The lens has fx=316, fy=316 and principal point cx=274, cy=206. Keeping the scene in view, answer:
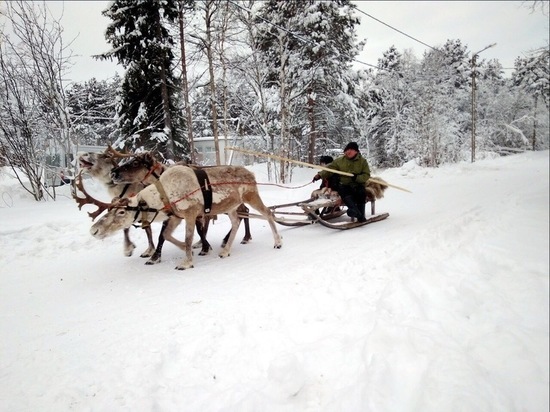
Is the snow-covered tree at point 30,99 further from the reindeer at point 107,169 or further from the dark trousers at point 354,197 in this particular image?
the dark trousers at point 354,197

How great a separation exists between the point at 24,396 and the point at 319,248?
380 centimetres

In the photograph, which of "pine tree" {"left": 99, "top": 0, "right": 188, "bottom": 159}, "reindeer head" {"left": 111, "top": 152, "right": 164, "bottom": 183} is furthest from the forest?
"reindeer head" {"left": 111, "top": 152, "right": 164, "bottom": 183}

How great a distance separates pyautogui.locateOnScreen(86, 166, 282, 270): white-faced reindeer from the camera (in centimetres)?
410

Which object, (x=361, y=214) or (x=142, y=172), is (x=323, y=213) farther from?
(x=142, y=172)

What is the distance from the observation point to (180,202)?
449cm

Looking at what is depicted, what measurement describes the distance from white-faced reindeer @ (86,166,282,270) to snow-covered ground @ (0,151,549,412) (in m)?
0.54

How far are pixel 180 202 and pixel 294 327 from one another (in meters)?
2.59

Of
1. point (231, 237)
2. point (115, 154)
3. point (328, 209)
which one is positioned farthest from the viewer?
point (328, 209)

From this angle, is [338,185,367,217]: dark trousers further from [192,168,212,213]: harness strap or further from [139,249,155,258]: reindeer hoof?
[139,249,155,258]: reindeer hoof

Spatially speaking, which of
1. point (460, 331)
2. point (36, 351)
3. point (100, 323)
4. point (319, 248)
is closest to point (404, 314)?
point (460, 331)

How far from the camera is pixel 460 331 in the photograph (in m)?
2.33

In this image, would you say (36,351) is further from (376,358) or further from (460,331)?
(460,331)

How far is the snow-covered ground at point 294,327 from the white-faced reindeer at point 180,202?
0.54 meters

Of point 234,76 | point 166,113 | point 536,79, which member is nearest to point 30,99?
point 536,79
